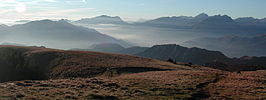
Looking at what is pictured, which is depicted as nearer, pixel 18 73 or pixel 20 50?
pixel 18 73

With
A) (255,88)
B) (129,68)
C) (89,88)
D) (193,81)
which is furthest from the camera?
(129,68)

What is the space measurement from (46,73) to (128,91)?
1412 inches

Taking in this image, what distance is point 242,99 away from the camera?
30203 mm

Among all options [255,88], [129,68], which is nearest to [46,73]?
[129,68]

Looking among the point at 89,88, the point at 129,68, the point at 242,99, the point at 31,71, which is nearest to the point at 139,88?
the point at 89,88

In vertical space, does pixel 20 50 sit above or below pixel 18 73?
above

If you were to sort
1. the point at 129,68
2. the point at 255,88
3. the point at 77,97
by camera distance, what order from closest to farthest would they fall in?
1. the point at 77,97
2. the point at 255,88
3. the point at 129,68

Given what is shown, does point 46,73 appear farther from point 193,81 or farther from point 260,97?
point 260,97

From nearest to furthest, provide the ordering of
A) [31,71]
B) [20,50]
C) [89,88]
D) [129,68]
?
[89,88] → [129,68] → [31,71] → [20,50]

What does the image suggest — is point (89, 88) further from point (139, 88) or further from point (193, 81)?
point (193, 81)

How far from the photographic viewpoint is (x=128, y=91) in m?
32.3

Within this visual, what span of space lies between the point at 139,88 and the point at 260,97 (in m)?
12.8

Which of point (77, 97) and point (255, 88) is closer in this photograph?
point (77, 97)

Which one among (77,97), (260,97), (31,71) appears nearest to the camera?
(77,97)
